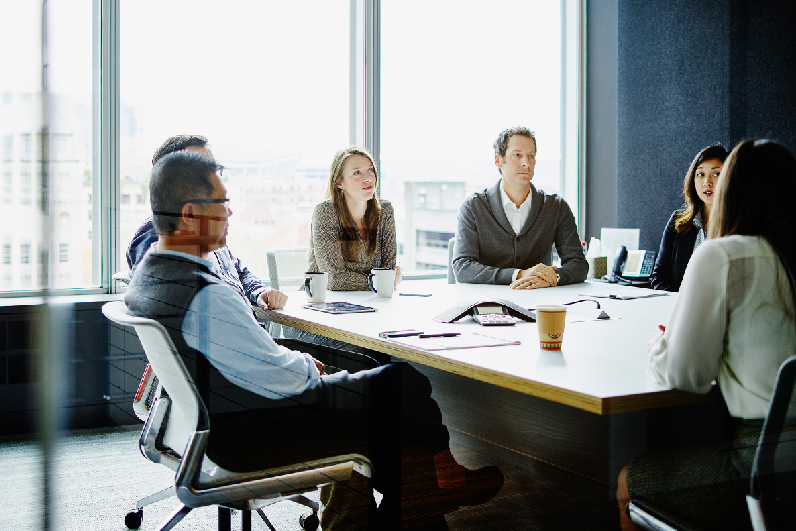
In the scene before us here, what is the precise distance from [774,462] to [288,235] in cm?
191

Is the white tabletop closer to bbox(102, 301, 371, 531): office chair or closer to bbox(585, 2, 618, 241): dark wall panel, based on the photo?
bbox(102, 301, 371, 531): office chair

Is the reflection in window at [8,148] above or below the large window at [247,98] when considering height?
below

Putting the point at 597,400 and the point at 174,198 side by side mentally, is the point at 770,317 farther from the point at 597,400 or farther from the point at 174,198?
the point at 174,198

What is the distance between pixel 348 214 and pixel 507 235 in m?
0.73

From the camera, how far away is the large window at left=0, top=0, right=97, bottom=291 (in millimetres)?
1570

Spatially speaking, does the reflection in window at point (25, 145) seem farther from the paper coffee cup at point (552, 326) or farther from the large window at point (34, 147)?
the paper coffee cup at point (552, 326)

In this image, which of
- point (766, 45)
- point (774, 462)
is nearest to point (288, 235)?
point (766, 45)

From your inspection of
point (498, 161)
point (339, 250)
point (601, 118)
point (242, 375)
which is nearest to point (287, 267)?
point (339, 250)

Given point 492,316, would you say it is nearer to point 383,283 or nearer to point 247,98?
point 383,283

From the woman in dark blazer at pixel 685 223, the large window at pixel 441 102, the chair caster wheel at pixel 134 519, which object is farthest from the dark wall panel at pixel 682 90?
the chair caster wheel at pixel 134 519

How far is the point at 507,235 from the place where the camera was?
3.14 meters

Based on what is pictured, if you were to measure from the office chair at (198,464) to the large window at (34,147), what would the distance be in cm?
21

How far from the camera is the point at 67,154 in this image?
168 centimetres

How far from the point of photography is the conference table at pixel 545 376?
1.30 meters
